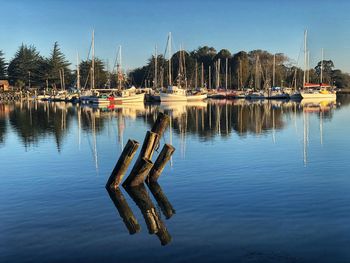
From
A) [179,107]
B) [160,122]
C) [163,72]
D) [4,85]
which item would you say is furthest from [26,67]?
[160,122]

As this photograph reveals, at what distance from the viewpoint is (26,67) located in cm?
15300

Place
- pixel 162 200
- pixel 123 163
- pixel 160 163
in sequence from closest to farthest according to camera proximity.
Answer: pixel 162 200 → pixel 123 163 → pixel 160 163

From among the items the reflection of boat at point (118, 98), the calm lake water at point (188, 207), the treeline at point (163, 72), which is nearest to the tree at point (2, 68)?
the treeline at point (163, 72)

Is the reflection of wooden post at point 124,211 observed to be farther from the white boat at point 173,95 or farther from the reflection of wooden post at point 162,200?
the white boat at point 173,95

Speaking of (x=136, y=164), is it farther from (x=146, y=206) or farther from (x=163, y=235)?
(x=163, y=235)

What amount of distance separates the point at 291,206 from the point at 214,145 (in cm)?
1437

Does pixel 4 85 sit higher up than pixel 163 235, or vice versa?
pixel 4 85

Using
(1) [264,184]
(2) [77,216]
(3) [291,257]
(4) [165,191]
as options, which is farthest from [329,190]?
(2) [77,216]

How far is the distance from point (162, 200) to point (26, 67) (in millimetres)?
147430

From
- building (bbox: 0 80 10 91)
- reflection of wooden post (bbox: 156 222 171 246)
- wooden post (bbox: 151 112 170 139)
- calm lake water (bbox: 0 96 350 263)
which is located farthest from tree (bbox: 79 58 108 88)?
→ reflection of wooden post (bbox: 156 222 171 246)

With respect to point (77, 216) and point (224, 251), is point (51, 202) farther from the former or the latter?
point (224, 251)

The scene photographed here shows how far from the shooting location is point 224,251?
10250 mm

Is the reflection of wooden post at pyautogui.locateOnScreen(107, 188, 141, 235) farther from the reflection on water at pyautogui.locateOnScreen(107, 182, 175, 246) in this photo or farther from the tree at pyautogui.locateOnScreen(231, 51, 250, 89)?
the tree at pyautogui.locateOnScreen(231, 51, 250, 89)

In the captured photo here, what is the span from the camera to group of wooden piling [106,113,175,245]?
1327cm
